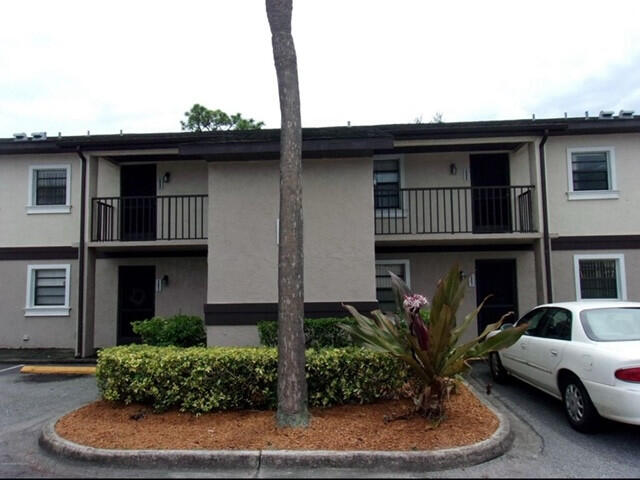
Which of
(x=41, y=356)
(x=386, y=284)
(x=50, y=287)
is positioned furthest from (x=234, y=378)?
(x=50, y=287)

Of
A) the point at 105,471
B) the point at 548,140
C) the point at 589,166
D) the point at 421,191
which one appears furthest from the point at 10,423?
the point at 589,166

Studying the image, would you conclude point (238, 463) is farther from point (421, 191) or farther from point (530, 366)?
point (421, 191)

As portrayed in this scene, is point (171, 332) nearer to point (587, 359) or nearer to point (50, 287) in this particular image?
point (50, 287)

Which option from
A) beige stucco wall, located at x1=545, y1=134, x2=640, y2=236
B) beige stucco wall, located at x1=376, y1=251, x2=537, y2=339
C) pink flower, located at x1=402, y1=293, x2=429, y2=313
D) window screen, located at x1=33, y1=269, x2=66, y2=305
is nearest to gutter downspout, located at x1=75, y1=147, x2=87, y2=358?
window screen, located at x1=33, y1=269, x2=66, y2=305

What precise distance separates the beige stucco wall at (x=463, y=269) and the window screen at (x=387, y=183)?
1319 millimetres

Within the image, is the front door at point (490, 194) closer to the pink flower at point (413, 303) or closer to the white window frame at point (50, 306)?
the pink flower at point (413, 303)

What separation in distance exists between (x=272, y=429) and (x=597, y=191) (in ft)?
32.5

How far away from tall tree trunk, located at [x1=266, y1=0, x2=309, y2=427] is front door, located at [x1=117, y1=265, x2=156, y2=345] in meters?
7.65

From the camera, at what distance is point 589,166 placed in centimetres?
1102

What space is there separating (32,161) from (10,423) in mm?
8300

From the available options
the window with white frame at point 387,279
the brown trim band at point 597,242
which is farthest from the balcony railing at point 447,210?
the brown trim band at point 597,242

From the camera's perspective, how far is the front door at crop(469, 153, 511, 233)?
11.1 meters

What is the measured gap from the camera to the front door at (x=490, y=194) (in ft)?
36.4

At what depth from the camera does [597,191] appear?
10805 mm
